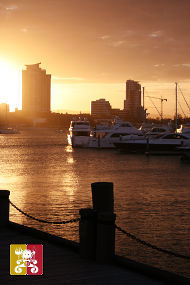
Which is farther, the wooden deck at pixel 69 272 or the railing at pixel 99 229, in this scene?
the railing at pixel 99 229

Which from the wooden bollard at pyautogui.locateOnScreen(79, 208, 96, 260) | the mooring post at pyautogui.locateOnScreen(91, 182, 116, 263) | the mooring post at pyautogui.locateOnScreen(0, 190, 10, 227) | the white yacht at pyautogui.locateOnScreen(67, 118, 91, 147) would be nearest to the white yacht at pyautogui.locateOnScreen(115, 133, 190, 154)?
the white yacht at pyautogui.locateOnScreen(67, 118, 91, 147)

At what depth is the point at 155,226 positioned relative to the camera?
15523 millimetres

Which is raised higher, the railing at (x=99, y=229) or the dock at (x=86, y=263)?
the railing at (x=99, y=229)

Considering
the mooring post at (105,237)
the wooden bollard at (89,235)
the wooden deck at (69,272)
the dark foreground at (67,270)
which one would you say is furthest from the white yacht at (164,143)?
the mooring post at (105,237)

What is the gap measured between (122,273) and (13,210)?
10.5 metres

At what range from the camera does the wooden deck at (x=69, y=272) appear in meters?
7.89

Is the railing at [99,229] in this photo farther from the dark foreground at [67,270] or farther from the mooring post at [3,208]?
the mooring post at [3,208]

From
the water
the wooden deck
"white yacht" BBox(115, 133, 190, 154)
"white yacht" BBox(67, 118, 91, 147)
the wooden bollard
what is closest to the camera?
the wooden deck

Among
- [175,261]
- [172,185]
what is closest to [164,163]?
[172,185]

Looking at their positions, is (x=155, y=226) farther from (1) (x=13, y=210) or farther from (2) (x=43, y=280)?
(2) (x=43, y=280)
